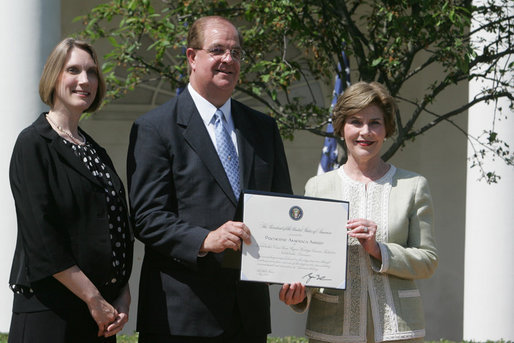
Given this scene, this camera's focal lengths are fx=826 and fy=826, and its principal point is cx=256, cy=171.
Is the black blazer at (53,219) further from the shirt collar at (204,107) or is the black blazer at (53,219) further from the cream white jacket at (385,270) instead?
the cream white jacket at (385,270)

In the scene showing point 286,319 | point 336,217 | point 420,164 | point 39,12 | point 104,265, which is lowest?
point 286,319

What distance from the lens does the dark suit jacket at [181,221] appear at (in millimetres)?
3939

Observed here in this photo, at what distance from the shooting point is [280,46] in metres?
7.95

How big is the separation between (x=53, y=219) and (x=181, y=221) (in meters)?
0.59

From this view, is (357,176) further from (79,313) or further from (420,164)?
(420,164)

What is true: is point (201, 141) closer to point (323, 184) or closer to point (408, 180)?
point (323, 184)

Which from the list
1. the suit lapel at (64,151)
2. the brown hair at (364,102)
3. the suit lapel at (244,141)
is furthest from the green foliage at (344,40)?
the suit lapel at (64,151)

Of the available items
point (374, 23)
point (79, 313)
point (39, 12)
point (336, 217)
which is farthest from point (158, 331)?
point (39, 12)

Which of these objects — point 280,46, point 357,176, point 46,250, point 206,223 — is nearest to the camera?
point 46,250

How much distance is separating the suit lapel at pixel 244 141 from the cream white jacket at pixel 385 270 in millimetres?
464

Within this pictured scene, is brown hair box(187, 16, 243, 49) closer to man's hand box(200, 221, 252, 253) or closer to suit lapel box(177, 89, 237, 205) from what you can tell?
suit lapel box(177, 89, 237, 205)

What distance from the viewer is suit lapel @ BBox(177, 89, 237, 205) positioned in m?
4.06

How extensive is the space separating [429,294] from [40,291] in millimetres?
10266
